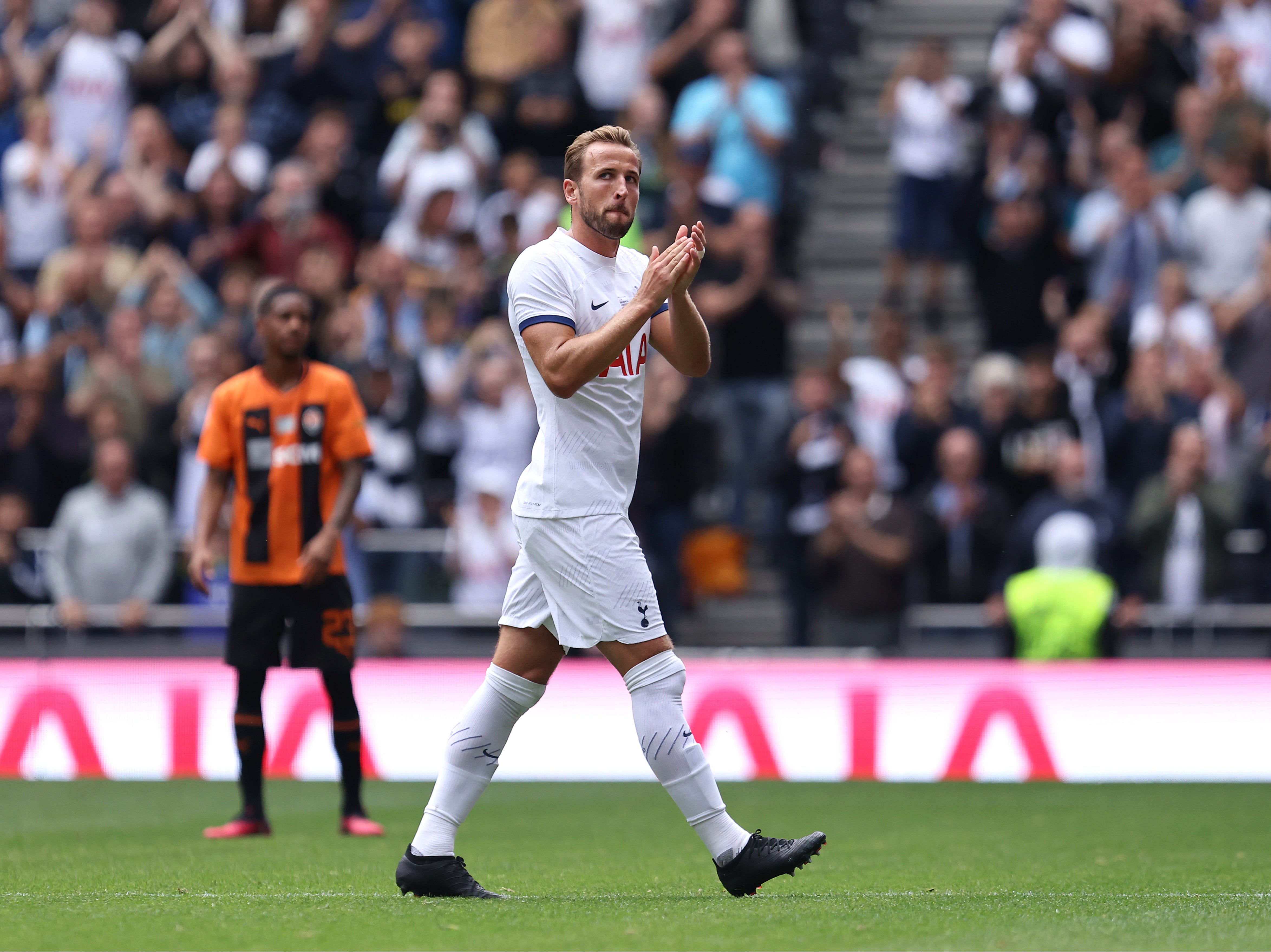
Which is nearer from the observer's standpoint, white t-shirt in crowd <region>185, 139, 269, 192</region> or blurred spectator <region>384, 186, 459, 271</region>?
blurred spectator <region>384, 186, 459, 271</region>

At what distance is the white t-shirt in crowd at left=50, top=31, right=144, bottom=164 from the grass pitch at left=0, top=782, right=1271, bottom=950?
25.1 ft

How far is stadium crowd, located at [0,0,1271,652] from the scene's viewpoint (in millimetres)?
13633

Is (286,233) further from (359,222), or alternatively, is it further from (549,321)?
(549,321)

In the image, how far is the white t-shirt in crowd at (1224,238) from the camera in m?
14.7

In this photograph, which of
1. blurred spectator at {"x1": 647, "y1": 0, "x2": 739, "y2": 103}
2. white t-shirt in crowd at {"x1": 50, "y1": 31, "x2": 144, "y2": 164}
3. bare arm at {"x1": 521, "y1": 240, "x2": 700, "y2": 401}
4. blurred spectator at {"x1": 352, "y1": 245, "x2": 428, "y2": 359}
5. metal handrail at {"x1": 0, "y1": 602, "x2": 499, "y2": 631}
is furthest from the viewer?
white t-shirt in crowd at {"x1": 50, "y1": 31, "x2": 144, "y2": 164}

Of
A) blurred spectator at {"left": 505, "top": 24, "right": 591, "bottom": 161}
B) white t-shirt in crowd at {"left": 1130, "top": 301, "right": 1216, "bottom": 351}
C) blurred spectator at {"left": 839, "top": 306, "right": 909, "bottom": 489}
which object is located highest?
blurred spectator at {"left": 505, "top": 24, "right": 591, "bottom": 161}

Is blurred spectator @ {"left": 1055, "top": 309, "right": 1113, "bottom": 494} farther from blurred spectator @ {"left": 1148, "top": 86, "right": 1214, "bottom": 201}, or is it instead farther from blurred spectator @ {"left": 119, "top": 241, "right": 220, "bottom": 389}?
blurred spectator @ {"left": 119, "top": 241, "right": 220, "bottom": 389}

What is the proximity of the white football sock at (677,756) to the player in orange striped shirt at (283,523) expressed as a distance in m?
2.92

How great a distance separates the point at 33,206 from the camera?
16938 mm

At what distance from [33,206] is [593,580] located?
40.4 feet

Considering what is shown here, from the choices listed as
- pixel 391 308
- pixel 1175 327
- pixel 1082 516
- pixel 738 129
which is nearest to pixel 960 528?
pixel 1082 516

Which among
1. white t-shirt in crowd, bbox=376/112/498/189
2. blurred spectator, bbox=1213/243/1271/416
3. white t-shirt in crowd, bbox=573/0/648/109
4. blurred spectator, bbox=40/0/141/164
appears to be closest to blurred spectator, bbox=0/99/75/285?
blurred spectator, bbox=40/0/141/164

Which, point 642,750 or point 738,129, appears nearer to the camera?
point 642,750

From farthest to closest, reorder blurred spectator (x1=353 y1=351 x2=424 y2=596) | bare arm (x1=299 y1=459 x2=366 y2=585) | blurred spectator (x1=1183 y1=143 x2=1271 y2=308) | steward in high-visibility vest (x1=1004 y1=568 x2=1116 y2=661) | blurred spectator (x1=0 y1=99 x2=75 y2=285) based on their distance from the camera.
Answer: blurred spectator (x1=0 y1=99 x2=75 y2=285), blurred spectator (x1=1183 y1=143 x2=1271 y2=308), blurred spectator (x1=353 y1=351 x2=424 y2=596), steward in high-visibility vest (x1=1004 y1=568 x2=1116 y2=661), bare arm (x1=299 y1=459 x2=366 y2=585)
